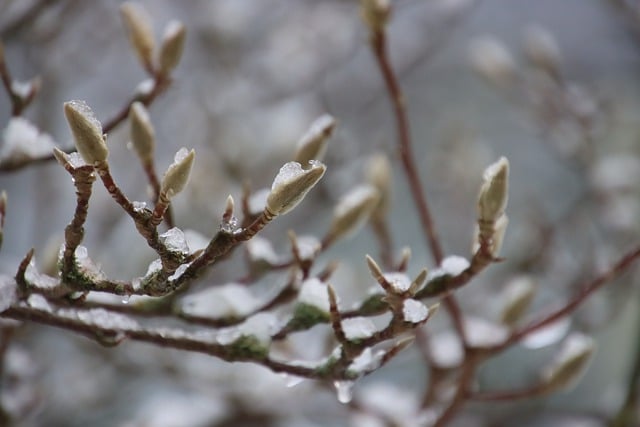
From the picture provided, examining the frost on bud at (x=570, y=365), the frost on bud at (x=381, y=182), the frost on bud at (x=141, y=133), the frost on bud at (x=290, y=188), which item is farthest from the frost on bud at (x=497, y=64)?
the frost on bud at (x=290, y=188)

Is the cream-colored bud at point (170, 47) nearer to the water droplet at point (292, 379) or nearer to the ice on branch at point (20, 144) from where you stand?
the ice on branch at point (20, 144)

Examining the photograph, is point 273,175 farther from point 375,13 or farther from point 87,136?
point 87,136

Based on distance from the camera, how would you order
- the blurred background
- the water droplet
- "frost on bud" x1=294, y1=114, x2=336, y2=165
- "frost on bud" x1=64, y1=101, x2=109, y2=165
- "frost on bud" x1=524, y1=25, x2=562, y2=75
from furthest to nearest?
"frost on bud" x1=524, y1=25, x2=562, y2=75, the blurred background, "frost on bud" x1=294, y1=114, x2=336, y2=165, the water droplet, "frost on bud" x1=64, y1=101, x2=109, y2=165

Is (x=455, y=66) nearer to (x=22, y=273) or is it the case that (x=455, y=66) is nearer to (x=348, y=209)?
(x=348, y=209)

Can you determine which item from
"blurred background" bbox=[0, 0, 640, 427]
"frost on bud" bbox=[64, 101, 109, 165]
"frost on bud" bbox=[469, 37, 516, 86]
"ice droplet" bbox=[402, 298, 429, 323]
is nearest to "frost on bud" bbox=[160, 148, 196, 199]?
"frost on bud" bbox=[64, 101, 109, 165]

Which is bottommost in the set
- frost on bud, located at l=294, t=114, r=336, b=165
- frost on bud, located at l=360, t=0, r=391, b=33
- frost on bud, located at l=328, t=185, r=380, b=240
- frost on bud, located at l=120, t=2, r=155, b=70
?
frost on bud, located at l=328, t=185, r=380, b=240

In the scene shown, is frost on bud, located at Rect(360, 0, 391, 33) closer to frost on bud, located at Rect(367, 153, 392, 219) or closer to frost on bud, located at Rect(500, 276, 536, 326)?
frost on bud, located at Rect(367, 153, 392, 219)
